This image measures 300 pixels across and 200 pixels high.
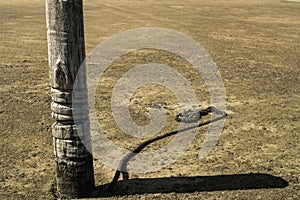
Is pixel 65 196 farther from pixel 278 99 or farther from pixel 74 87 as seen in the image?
pixel 278 99

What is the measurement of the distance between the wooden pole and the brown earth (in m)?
0.25

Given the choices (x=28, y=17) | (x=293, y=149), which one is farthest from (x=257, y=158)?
(x=28, y=17)

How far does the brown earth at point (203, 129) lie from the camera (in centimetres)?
370

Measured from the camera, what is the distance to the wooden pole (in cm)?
303

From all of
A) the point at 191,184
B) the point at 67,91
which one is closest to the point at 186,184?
the point at 191,184

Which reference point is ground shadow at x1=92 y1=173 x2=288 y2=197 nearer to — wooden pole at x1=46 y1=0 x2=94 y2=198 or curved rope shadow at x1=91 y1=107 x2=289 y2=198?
curved rope shadow at x1=91 y1=107 x2=289 y2=198

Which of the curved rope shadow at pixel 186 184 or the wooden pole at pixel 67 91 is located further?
the curved rope shadow at pixel 186 184

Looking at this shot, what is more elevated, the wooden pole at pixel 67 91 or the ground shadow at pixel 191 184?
the wooden pole at pixel 67 91

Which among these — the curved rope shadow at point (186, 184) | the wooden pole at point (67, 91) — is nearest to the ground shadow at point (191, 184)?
the curved rope shadow at point (186, 184)

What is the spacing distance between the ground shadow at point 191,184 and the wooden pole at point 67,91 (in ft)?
0.81

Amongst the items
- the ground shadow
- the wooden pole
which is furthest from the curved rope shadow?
the wooden pole

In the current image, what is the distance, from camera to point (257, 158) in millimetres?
4316

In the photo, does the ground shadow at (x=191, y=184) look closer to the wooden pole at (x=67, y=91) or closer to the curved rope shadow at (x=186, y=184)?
the curved rope shadow at (x=186, y=184)

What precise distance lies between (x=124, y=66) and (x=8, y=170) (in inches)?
180
